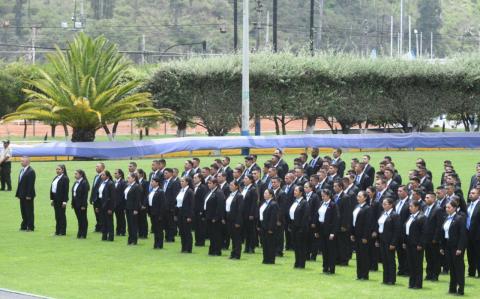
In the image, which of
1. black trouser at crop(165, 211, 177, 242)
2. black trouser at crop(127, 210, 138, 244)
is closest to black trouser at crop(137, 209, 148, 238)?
black trouser at crop(165, 211, 177, 242)

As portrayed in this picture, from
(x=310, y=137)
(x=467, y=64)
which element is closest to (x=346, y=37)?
(x=467, y=64)

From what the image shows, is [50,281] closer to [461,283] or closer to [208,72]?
[461,283]

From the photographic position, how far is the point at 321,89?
49750mm

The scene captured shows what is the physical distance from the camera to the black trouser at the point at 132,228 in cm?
2278

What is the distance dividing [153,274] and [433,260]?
16.6 ft

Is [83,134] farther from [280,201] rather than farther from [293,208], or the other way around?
[293,208]

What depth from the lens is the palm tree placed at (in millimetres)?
41500

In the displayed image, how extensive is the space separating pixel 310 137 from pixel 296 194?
23.4 m

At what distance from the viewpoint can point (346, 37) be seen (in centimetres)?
13012

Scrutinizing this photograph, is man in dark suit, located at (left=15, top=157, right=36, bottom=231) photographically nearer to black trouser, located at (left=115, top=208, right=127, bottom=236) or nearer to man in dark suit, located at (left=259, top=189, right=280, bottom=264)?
black trouser, located at (left=115, top=208, right=127, bottom=236)

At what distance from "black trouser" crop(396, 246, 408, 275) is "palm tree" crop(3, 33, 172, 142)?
2362 centimetres

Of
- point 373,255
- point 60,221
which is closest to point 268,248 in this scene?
point 373,255

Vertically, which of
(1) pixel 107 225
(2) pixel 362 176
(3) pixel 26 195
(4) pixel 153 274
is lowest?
(4) pixel 153 274

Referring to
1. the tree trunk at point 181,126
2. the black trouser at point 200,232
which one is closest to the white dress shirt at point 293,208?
the black trouser at point 200,232
